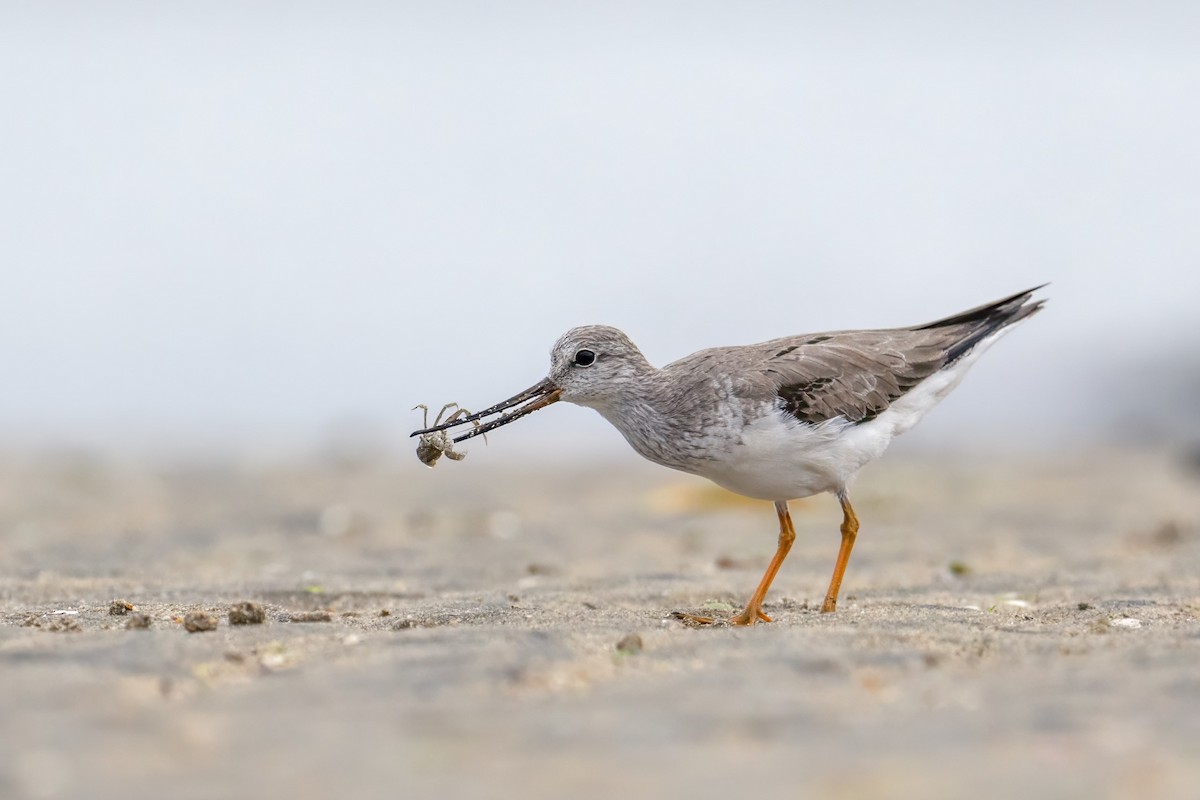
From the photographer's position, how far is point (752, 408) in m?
6.76

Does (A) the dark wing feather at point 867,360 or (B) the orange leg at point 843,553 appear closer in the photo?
(B) the orange leg at point 843,553

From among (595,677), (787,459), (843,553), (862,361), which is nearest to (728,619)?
(787,459)

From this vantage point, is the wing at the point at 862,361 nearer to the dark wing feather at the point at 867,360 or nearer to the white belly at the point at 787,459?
the dark wing feather at the point at 867,360

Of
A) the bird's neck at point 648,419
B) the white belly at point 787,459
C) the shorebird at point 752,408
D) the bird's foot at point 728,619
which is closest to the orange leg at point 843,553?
the shorebird at point 752,408

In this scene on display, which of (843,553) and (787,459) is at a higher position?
(787,459)

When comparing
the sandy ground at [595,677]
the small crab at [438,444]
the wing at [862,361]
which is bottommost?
the sandy ground at [595,677]

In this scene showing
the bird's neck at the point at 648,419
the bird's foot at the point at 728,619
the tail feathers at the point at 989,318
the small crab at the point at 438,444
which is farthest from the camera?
the tail feathers at the point at 989,318

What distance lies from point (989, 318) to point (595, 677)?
15.4 ft

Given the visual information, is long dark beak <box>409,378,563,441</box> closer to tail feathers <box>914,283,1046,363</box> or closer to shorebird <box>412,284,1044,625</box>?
shorebird <box>412,284,1044,625</box>

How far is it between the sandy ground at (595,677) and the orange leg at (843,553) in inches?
5.9

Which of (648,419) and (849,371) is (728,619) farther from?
(849,371)

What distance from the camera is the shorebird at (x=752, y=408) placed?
673cm

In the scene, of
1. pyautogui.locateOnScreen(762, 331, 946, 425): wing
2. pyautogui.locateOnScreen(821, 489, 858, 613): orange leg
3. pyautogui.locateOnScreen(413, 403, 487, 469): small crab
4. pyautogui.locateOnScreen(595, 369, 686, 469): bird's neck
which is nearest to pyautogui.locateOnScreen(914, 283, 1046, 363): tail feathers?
pyautogui.locateOnScreen(762, 331, 946, 425): wing

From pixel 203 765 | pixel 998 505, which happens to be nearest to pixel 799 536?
pixel 998 505
